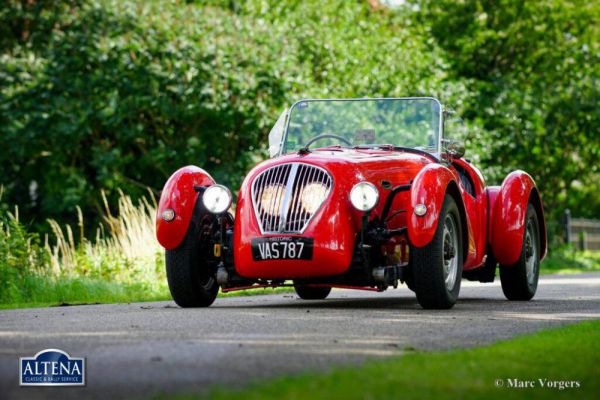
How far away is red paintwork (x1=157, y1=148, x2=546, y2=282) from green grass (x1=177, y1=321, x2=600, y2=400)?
3065 millimetres

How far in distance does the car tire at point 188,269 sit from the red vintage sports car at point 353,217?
0.04 ft

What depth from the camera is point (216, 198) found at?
10.2 metres

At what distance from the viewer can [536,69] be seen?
3244 cm

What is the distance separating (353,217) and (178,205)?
1660mm

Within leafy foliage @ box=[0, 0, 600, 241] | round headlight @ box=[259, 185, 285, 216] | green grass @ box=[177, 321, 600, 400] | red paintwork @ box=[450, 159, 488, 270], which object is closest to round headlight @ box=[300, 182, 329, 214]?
round headlight @ box=[259, 185, 285, 216]

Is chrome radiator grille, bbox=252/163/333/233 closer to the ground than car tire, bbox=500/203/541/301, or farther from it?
farther from it

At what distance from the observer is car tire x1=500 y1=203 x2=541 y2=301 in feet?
39.2

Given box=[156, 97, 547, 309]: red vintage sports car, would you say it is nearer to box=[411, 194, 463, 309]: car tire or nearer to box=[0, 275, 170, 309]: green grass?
box=[411, 194, 463, 309]: car tire

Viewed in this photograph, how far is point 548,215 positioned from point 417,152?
21068 mm

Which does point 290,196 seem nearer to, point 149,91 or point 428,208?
point 428,208

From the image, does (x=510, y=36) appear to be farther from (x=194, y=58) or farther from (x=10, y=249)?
(x=10, y=249)

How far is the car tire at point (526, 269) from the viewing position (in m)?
11.9

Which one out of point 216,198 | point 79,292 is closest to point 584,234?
point 79,292

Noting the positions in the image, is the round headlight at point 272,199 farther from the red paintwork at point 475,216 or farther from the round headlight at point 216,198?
the red paintwork at point 475,216
